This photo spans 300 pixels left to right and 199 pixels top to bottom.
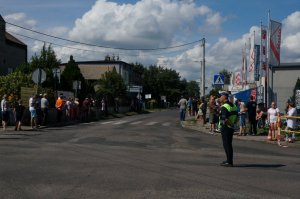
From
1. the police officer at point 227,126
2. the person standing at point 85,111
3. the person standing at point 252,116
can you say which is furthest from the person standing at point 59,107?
the police officer at point 227,126

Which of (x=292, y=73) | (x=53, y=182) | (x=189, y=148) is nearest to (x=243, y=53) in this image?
(x=292, y=73)

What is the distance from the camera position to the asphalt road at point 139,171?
814 centimetres

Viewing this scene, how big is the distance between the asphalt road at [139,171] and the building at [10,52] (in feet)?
124

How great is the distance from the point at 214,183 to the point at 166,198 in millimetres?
1706

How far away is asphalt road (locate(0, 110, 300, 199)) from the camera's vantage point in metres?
8.14

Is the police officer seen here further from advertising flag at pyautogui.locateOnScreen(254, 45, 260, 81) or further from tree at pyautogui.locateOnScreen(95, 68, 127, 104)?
tree at pyautogui.locateOnScreen(95, 68, 127, 104)

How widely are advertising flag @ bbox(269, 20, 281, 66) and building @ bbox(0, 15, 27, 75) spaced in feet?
107

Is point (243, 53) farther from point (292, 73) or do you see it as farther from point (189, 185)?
point (189, 185)

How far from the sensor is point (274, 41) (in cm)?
2492

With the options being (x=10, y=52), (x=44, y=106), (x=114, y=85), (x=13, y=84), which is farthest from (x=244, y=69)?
(x=10, y=52)

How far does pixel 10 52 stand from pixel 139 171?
156 feet

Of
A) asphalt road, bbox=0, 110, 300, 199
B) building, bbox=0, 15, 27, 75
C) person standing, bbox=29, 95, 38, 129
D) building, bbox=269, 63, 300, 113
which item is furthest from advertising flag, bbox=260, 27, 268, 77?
building, bbox=0, 15, 27, 75

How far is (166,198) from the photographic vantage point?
301 inches

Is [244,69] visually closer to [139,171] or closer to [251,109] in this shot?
[251,109]
